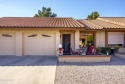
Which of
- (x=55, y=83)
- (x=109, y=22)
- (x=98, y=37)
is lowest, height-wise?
(x=55, y=83)

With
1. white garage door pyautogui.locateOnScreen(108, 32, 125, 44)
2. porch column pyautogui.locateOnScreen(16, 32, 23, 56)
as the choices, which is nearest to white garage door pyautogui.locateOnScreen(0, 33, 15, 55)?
porch column pyautogui.locateOnScreen(16, 32, 23, 56)

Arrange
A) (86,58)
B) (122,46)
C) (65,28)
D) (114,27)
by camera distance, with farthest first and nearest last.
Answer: (122,46) → (114,27) → (65,28) → (86,58)

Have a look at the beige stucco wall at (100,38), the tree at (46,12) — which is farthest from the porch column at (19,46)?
the tree at (46,12)

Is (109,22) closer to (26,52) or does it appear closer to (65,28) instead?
(65,28)

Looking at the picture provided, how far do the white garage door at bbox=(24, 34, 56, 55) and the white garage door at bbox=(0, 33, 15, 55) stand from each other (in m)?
1.37

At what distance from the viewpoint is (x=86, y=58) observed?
48.8 ft

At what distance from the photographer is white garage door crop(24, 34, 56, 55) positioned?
63.1 feet

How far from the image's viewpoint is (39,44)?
1928cm

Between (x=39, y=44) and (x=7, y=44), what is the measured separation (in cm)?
343

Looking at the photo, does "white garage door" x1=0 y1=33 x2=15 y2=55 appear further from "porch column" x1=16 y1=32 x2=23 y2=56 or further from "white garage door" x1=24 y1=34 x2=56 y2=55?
"white garage door" x1=24 y1=34 x2=56 y2=55

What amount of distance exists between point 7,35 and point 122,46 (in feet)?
45.5

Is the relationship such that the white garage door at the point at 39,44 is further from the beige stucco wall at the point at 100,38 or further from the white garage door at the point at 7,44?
the beige stucco wall at the point at 100,38

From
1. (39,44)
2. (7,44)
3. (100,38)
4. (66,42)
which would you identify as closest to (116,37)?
(100,38)

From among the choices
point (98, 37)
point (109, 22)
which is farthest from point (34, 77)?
point (109, 22)
